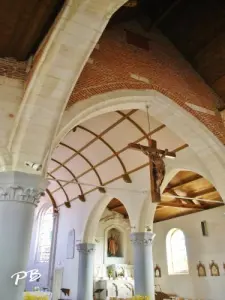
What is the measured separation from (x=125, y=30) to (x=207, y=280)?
33.5 ft

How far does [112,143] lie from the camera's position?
945 centimetres

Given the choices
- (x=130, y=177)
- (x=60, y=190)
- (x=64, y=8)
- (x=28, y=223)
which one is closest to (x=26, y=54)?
(x=64, y=8)

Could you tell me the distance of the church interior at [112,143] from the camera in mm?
4656

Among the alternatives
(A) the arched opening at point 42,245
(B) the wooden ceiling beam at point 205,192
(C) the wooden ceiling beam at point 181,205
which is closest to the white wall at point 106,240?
(A) the arched opening at point 42,245

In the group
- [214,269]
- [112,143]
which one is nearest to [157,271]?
[214,269]

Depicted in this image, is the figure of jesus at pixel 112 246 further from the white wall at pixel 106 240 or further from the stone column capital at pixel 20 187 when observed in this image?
the stone column capital at pixel 20 187

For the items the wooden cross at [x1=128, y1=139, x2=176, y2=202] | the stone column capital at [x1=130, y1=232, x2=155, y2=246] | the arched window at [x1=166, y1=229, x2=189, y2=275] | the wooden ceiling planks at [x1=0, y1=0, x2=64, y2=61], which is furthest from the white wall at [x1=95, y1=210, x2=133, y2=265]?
the wooden ceiling planks at [x1=0, y1=0, x2=64, y2=61]

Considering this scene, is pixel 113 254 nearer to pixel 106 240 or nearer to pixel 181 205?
pixel 106 240

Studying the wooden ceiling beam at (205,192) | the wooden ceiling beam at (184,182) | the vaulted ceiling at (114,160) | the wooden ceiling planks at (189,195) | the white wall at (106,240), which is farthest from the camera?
the white wall at (106,240)

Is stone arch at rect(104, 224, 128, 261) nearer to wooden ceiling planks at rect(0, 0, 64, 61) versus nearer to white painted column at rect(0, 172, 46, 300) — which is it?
white painted column at rect(0, 172, 46, 300)

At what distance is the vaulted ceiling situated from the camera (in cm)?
849

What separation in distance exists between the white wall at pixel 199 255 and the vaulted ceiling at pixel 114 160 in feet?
1.80

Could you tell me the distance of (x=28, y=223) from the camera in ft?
15.0

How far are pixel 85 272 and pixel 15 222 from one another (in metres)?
7.91
